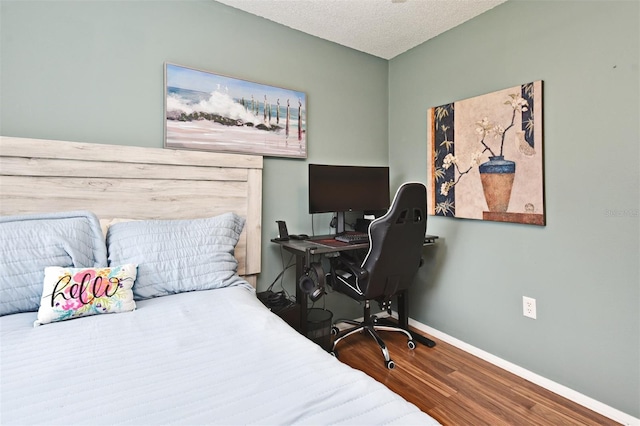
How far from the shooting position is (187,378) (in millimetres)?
908

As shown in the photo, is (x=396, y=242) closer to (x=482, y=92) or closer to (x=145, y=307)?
(x=482, y=92)

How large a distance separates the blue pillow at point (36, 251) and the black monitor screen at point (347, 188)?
1.40 meters

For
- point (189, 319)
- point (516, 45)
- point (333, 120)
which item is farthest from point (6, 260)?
point (516, 45)

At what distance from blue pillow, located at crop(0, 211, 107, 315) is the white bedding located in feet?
0.28

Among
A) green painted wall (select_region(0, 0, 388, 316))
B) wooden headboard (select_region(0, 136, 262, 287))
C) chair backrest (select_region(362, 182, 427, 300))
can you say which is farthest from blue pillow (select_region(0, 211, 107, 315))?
chair backrest (select_region(362, 182, 427, 300))

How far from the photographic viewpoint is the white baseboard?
68.7 inches

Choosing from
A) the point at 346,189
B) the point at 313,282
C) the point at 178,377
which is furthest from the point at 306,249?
the point at 178,377

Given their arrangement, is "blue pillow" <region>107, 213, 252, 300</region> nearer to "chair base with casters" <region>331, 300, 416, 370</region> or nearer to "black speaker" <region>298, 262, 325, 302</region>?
"black speaker" <region>298, 262, 325, 302</region>

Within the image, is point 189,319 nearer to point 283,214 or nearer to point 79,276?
point 79,276

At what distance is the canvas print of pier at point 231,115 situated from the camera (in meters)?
2.11

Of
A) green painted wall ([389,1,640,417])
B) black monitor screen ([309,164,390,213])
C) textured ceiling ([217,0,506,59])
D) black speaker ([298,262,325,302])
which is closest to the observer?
green painted wall ([389,1,640,417])

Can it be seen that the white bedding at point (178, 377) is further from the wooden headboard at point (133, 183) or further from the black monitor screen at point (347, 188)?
the black monitor screen at point (347, 188)

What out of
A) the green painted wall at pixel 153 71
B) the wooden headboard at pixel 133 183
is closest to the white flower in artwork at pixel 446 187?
the green painted wall at pixel 153 71

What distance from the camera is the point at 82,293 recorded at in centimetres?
134
